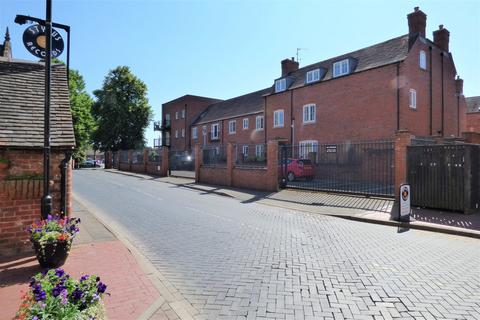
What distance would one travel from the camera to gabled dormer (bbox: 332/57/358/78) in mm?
24438

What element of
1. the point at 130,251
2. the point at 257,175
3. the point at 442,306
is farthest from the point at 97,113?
the point at 442,306

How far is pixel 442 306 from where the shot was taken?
404cm

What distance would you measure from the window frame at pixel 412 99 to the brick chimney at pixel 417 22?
409 cm

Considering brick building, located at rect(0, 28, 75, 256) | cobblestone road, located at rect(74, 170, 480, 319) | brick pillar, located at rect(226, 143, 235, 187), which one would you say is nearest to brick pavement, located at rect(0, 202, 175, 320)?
cobblestone road, located at rect(74, 170, 480, 319)

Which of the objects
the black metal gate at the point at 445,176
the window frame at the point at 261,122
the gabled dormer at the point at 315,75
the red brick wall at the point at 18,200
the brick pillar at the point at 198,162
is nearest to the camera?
the red brick wall at the point at 18,200

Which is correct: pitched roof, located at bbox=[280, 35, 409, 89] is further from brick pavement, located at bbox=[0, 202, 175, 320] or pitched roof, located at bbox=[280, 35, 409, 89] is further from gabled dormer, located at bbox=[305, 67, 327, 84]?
brick pavement, located at bbox=[0, 202, 175, 320]

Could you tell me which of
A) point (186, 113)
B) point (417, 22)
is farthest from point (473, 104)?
point (186, 113)

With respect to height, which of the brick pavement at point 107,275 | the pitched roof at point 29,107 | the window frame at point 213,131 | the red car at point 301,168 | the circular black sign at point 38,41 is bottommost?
the brick pavement at point 107,275

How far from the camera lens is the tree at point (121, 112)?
48.0 m

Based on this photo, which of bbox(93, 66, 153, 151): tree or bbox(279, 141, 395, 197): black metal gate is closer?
bbox(279, 141, 395, 197): black metal gate

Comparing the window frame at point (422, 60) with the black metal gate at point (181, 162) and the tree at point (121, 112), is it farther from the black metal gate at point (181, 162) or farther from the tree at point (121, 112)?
the tree at point (121, 112)

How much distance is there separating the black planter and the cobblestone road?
59.7 inches

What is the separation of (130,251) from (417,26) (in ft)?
81.5

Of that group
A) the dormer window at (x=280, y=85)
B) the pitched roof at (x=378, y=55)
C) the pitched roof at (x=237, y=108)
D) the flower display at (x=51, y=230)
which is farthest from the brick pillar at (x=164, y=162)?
the flower display at (x=51, y=230)
